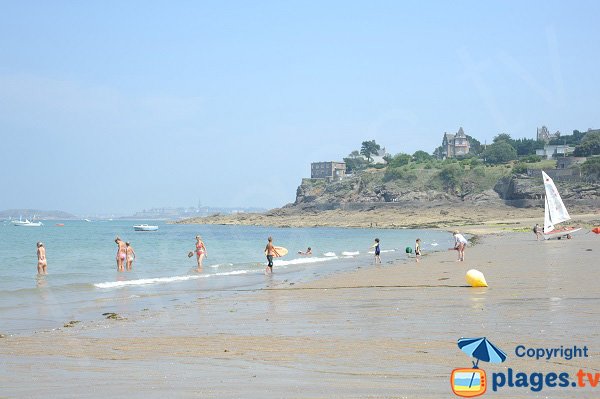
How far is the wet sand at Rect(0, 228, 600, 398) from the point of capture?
6746mm

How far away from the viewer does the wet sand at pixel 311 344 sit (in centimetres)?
675

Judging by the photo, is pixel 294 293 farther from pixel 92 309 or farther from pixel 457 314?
pixel 457 314

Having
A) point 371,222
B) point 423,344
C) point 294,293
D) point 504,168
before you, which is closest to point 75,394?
point 423,344

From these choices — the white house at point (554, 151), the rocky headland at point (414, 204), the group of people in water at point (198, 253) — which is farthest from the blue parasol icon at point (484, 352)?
the white house at point (554, 151)

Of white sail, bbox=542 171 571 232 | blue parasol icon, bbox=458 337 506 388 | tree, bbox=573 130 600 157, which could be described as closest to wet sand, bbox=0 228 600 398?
blue parasol icon, bbox=458 337 506 388

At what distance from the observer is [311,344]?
9164 millimetres

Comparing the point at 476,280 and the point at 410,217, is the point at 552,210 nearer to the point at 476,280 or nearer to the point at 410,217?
the point at 476,280

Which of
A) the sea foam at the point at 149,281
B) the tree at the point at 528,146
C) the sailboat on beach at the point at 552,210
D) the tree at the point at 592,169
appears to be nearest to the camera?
the sea foam at the point at 149,281

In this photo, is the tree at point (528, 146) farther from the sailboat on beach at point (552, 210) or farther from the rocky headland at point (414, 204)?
the sailboat on beach at point (552, 210)

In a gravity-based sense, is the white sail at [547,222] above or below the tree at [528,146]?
below

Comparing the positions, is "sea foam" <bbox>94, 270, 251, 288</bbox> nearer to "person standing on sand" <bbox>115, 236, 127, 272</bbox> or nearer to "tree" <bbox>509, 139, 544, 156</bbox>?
"person standing on sand" <bbox>115, 236, 127, 272</bbox>

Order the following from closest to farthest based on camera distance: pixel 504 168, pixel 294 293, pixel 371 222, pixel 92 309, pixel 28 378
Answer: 1. pixel 28 378
2. pixel 92 309
3. pixel 294 293
4. pixel 371 222
5. pixel 504 168

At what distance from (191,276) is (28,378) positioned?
1854cm

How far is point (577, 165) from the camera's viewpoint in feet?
365
